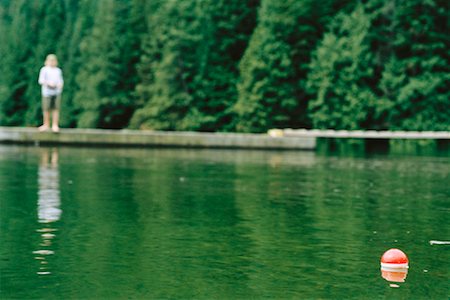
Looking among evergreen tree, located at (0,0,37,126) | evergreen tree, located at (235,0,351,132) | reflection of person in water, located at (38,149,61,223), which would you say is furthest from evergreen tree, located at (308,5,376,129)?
reflection of person in water, located at (38,149,61,223)

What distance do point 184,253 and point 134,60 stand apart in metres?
55.9

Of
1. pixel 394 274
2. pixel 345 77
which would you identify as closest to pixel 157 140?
pixel 345 77

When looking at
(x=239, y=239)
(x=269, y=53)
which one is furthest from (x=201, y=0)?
(x=239, y=239)

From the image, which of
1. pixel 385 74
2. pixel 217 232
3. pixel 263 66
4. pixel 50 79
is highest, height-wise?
pixel 263 66

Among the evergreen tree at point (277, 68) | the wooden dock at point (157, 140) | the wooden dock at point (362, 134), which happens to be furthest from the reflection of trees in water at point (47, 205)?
the evergreen tree at point (277, 68)

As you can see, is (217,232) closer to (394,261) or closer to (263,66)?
(394,261)

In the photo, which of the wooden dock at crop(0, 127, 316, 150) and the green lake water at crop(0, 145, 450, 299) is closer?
the green lake water at crop(0, 145, 450, 299)

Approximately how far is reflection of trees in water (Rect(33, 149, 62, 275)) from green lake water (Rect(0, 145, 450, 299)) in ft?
0.09

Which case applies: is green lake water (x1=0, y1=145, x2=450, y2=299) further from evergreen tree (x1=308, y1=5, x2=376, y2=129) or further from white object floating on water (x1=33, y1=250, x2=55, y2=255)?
evergreen tree (x1=308, y1=5, x2=376, y2=129)

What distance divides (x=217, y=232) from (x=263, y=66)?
141 feet

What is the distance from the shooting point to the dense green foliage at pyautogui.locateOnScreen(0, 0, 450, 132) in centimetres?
5541

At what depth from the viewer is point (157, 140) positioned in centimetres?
3838

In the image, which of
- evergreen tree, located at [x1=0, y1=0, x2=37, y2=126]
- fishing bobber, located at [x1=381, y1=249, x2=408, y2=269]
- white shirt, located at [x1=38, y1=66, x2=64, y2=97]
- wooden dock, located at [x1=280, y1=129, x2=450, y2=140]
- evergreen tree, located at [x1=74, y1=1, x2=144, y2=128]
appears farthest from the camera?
evergreen tree, located at [x1=0, y1=0, x2=37, y2=126]

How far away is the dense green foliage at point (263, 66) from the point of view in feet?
182
